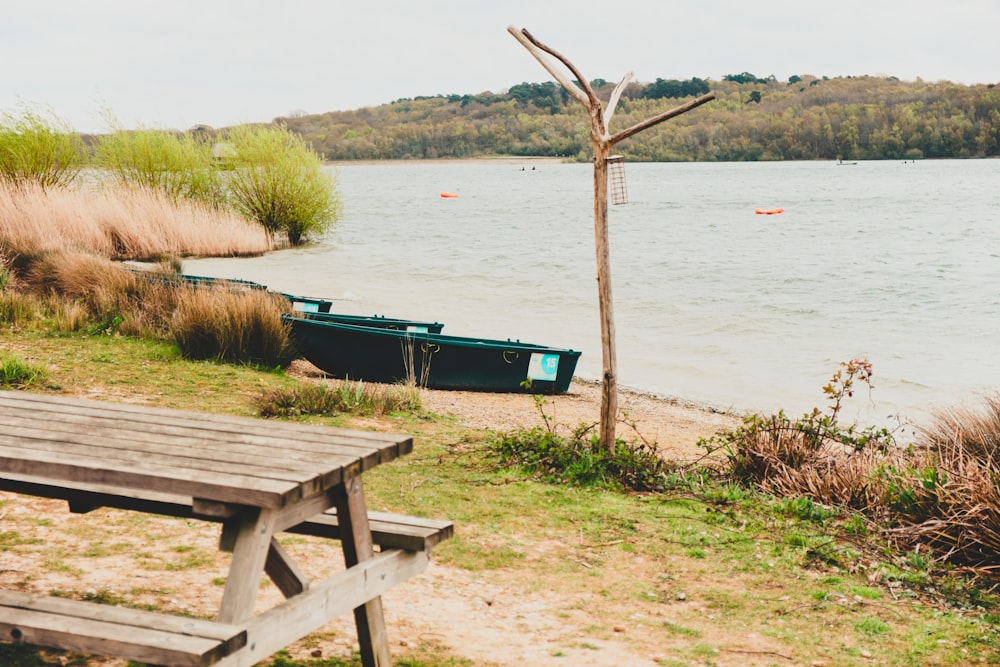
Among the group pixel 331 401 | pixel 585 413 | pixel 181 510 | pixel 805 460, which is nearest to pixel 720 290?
pixel 585 413

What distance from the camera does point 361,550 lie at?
3.33 m

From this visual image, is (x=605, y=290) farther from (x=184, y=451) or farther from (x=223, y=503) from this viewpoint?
(x=223, y=503)

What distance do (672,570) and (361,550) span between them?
99.9 inches

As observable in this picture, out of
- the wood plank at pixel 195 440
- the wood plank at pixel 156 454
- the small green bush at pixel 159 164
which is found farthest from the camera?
the small green bush at pixel 159 164

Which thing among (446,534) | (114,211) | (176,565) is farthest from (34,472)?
(114,211)

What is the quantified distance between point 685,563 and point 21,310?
9405mm

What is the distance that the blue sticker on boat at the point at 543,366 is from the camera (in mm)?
11727

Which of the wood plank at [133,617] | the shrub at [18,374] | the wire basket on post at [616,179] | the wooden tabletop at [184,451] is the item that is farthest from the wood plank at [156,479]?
the shrub at [18,374]

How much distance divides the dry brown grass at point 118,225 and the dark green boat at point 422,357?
284 inches

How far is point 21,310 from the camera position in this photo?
39.4 feet

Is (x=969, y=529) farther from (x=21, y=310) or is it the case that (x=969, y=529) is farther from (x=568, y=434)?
(x=21, y=310)

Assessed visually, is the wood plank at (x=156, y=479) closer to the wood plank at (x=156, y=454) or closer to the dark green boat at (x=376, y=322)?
the wood plank at (x=156, y=454)

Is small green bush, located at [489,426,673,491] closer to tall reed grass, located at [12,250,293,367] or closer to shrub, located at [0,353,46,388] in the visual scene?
shrub, located at [0,353,46,388]

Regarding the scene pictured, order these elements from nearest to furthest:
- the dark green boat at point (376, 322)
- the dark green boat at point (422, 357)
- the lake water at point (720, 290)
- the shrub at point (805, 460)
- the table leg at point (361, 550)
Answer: the table leg at point (361, 550) < the shrub at point (805, 460) < the dark green boat at point (422, 357) < the dark green boat at point (376, 322) < the lake water at point (720, 290)
